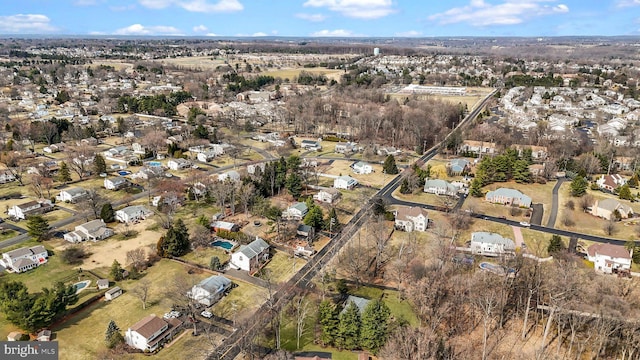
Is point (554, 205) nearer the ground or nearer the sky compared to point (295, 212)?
nearer the ground

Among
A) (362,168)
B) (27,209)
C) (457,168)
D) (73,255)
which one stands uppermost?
(457,168)

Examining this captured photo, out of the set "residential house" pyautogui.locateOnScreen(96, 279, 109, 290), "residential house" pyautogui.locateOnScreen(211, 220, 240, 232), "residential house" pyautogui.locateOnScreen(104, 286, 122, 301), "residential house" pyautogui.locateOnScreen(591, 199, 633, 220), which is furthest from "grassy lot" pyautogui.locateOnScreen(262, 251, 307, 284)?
"residential house" pyautogui.locateOnScreen(591, 199, 633, 220)

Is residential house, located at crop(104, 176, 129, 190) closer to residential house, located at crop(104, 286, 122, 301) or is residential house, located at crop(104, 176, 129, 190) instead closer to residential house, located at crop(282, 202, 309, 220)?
residential house, located at crop(282, 202, 309, 220)

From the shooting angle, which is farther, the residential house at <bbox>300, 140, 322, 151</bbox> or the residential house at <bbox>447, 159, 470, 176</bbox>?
the residential house at <bbox>300, 140, 322, 151</bbox>

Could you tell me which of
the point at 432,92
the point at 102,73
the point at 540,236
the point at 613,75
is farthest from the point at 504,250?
the point at 102,73

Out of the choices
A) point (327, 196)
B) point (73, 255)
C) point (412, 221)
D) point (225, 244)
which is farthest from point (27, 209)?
point (412, 221)

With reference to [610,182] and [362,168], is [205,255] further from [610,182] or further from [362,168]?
[610,182]
